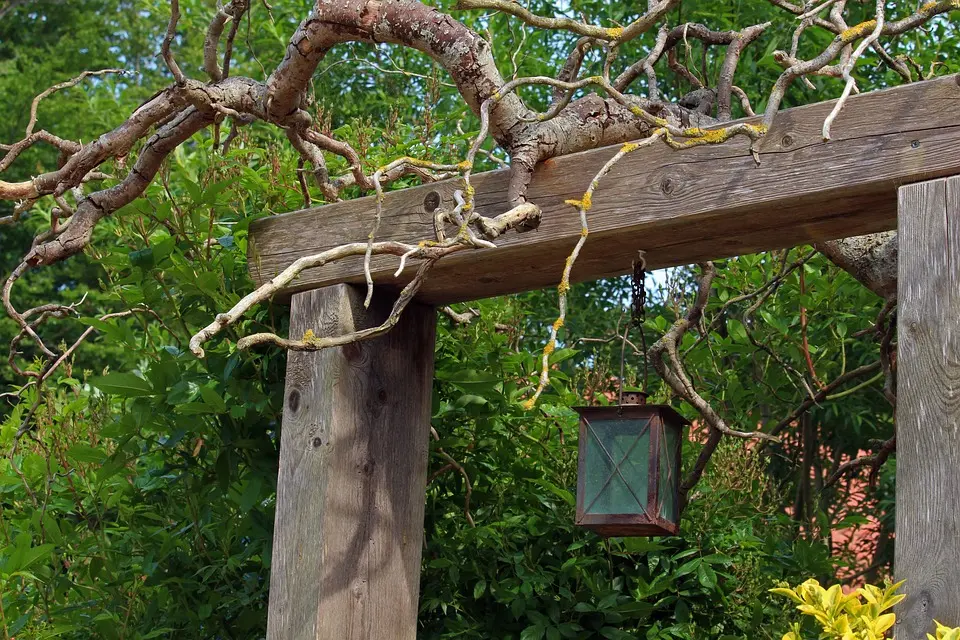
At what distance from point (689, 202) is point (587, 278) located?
1.44 feet

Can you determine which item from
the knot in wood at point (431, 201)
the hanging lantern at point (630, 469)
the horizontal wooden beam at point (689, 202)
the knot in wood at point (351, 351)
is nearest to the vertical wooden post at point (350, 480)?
the knot in wood at point (351, 351)

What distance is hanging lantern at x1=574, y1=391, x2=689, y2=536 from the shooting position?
2344mm

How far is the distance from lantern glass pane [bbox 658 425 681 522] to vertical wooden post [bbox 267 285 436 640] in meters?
0.62

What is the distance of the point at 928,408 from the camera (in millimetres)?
1804

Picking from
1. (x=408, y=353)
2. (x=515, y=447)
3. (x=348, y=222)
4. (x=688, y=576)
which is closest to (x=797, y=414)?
(x=688, y=576)

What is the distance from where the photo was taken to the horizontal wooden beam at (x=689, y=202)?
1.96 meters

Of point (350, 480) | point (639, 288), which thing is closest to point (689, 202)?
point (639, 288)

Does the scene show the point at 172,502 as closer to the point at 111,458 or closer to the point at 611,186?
the point at 111,458

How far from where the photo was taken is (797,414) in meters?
3.10

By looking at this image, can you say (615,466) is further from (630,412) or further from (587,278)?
(587,278)

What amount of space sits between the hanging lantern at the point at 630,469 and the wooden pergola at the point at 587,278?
318 millimetres

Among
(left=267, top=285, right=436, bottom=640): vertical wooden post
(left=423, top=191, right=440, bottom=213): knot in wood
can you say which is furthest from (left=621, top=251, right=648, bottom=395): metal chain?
(left=267, top=285, right=436, bottom=640): vertical wooden post

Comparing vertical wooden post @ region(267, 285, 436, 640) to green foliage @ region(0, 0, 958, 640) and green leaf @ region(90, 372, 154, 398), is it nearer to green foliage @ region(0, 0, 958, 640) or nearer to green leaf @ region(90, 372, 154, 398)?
green foliage @ region(0, 0, 958, 640)

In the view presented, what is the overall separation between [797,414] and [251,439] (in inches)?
55.3
